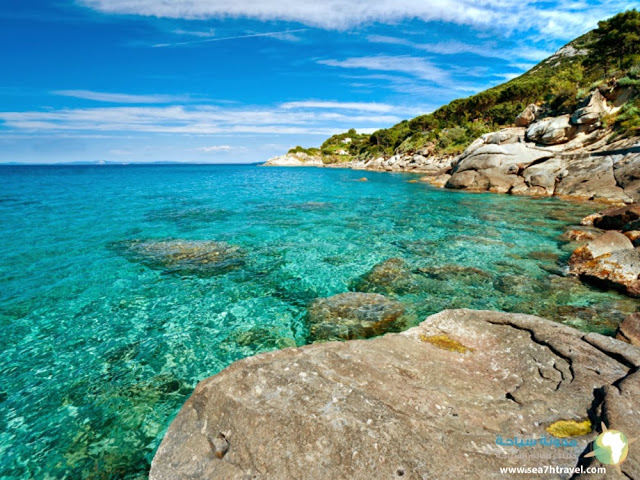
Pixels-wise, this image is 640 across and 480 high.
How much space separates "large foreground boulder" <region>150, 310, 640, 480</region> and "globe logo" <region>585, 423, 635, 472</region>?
0.34 ft

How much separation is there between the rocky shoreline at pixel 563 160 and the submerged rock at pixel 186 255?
28.2 m

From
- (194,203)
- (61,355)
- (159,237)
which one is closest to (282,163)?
(194,203)

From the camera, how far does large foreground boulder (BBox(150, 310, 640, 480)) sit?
341 cm

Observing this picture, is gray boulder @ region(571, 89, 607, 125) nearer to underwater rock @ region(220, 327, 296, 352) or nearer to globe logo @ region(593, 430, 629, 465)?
underwater rock @ region(220, 327, 296, 352)

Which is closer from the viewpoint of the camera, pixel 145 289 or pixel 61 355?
pixel 61 355

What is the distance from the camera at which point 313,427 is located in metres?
3.78

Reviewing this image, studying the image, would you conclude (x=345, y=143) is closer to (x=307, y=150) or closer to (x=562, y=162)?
(x=307, y=150)

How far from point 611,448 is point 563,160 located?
35306 mm

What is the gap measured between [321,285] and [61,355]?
24.0ft

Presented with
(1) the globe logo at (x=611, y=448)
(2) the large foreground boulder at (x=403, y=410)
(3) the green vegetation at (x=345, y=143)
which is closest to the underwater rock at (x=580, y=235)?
(2) the large foreground boulder at (x=403, y=410)

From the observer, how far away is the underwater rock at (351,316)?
796 centimetres

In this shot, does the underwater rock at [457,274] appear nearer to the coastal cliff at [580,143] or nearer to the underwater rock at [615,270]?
the underwater rock at [615,270]

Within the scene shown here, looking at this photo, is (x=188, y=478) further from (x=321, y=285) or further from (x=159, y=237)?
(x=159, y=237)

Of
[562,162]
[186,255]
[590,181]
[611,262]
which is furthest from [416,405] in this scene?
[562,162]
